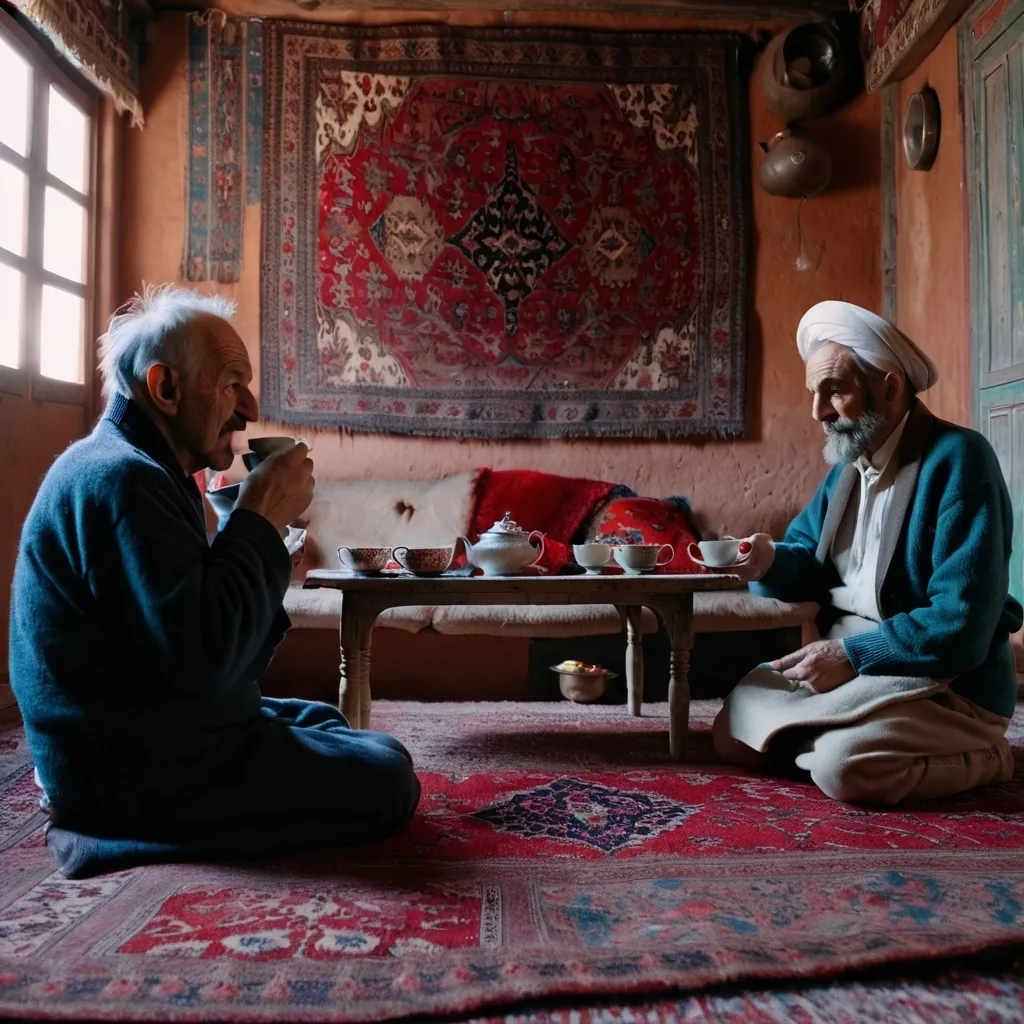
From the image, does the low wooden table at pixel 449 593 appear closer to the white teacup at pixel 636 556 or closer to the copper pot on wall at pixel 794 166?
the white teacup at pixel 636 556

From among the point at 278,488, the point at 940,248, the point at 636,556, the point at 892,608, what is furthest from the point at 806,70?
the point at 278,488

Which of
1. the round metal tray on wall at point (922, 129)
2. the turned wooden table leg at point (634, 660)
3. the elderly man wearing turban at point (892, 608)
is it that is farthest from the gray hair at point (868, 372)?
the round metal tray on wall at point (922, 129)

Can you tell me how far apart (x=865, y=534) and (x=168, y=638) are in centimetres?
185

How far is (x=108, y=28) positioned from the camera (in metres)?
4.28

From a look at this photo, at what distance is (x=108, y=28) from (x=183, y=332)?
3.39 meters

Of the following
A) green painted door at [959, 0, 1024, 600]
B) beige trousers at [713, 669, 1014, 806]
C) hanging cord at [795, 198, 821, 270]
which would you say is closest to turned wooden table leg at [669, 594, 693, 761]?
beige trousers at [713, 669, 1014, 806]

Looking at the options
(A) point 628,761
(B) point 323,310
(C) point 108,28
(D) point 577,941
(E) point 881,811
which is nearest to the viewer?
(D) point 577,941

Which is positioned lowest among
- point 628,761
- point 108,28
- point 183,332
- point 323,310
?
point 628,761

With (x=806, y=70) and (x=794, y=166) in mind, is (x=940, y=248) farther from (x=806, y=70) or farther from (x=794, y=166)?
(x=806, y=70)

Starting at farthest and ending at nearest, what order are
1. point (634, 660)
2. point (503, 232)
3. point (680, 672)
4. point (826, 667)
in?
point (503, 232) < point (634, 660) < point (680, 672) < point (826, 667)

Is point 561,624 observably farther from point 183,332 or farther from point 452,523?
point 183,332

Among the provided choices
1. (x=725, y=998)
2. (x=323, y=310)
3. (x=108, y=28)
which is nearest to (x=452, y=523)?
(x=323, y=310)

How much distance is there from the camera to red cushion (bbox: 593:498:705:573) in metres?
4.18

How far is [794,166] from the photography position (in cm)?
458
